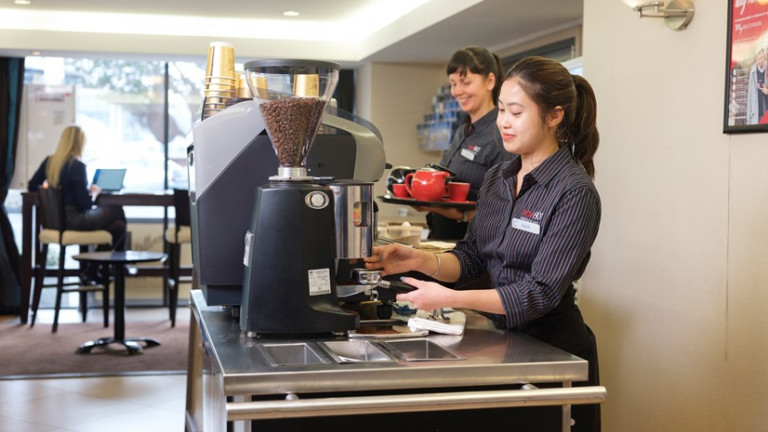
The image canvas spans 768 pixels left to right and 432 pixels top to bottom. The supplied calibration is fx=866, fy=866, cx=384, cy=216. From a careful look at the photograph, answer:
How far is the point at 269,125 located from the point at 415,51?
215 inches

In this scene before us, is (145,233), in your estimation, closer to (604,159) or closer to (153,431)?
(153,431)

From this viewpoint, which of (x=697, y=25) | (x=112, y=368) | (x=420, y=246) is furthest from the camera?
(x=112, y=368)

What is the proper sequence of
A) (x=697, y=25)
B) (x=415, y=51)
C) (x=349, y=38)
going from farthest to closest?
(x=349, y=38)
(x=415, y=51)
(x=697, y=25)

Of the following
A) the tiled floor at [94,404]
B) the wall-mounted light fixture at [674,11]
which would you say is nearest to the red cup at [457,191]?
the wall-mounted light fixture at [674,11]

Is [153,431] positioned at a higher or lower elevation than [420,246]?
lower

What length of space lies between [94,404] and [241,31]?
411cm

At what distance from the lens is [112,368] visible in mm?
5375

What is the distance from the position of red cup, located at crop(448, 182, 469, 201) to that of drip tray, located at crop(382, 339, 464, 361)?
150 cm

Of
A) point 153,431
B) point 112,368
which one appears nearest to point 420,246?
point 153,431

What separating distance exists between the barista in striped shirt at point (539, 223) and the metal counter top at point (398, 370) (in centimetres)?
10

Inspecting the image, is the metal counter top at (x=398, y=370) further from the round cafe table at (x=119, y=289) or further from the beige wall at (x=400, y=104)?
the beige wall at (x=400, y=104)

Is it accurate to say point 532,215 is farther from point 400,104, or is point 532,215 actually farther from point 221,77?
point 400,104

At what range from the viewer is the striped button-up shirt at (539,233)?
1844 mm

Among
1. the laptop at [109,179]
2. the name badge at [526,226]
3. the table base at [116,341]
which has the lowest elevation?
the table base at [116,341]
